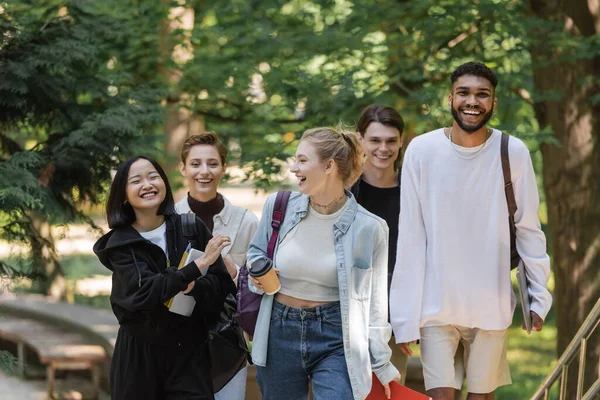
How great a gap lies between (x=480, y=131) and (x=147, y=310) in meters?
1.75

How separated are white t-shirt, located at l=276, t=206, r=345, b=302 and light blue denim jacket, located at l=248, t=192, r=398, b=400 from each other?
4 centimetres

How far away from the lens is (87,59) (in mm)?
6281

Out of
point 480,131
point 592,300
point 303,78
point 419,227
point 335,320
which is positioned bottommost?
point 592,300

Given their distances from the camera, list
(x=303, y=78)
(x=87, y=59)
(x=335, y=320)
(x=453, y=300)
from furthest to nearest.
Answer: (x=303, y=78) → (x=87, y=59) → (x=453, y=300) → (x=335, y=320)

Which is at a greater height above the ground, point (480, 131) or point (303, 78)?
point (303, 78)

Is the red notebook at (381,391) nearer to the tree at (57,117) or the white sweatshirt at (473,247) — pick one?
the white sweatshirt at (473,247)

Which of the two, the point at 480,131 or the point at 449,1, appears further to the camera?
the point at 449,1

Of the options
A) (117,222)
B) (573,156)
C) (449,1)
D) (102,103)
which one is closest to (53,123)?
(102,103)

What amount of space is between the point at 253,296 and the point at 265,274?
0.91 ft

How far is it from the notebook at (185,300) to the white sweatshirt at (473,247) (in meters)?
0.97

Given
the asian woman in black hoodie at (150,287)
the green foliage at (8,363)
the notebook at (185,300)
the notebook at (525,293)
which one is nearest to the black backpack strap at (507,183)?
the notebook at (525,293)

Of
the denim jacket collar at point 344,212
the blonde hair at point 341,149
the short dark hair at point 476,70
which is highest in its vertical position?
the short dark hair at point 476,70

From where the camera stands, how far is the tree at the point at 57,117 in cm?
578

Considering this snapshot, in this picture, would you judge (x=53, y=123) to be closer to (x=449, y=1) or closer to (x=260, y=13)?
(x=260, y=13)
